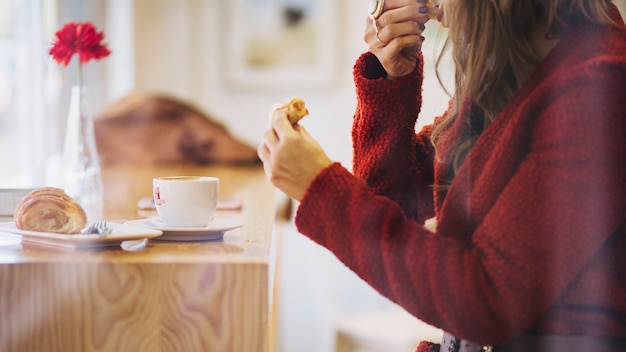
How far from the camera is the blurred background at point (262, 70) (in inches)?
89.3

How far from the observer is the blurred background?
227cm

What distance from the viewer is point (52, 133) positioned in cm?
202

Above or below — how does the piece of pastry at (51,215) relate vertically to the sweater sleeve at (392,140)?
below

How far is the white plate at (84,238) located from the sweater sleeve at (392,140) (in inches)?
10.5

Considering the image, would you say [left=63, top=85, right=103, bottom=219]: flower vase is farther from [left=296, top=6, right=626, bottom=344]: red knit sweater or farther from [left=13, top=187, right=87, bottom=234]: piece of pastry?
[left=296, top=6, right=626, bottom=344]: red knit sweater

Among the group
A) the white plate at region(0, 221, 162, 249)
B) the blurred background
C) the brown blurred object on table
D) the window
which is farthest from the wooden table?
the blurred background

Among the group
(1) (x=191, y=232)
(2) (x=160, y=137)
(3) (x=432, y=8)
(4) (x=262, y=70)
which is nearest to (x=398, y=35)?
(3) (x=432, y=8)

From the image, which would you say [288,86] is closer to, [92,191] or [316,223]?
[92,191]

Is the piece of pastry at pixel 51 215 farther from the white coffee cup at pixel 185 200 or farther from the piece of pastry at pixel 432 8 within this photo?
the piece of pastry at pixel 432 8

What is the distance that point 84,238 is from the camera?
0.75 m

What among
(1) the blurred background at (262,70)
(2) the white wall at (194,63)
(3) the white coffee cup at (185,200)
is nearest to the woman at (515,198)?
(3) the white coffee cup at (185,200)

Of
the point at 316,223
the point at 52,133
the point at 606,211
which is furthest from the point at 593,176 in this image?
the point at 52,133

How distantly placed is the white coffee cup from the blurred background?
130 centimetres

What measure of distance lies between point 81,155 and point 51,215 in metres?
0.47
